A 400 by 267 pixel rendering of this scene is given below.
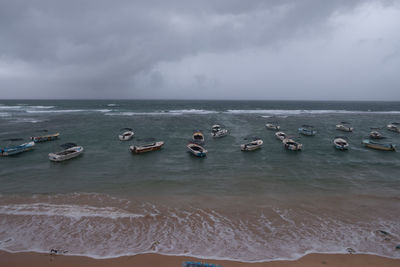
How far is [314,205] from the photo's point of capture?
61.4ft

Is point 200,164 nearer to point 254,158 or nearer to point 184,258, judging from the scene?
point 254,158

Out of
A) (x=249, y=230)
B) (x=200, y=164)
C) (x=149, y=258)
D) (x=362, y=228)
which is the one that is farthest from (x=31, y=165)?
(x=362, y=228)

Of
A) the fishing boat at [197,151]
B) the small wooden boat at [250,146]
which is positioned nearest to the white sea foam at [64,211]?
the fishing boat at [197,151]

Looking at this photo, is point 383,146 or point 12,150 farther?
point 383,146

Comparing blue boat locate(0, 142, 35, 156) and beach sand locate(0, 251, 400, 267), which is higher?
blue boat locate(0, 142, 35, 156)

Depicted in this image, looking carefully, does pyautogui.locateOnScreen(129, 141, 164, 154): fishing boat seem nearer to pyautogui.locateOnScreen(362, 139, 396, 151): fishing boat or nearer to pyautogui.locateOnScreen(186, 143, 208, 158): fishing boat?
pyautogui.locateOnScreen(186, 143, 208, 158): fishing boat

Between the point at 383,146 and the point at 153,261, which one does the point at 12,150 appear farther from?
the point at 383,146

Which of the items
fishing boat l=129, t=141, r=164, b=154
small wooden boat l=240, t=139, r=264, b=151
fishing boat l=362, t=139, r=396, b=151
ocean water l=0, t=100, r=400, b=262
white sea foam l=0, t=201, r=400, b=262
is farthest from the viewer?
fishing boat l=362, t=139, r=396, b=151

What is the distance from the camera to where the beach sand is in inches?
465

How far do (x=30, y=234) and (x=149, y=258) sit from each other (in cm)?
912

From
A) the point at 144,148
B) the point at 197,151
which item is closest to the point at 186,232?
the point at 197,151

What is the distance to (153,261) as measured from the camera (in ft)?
39.3

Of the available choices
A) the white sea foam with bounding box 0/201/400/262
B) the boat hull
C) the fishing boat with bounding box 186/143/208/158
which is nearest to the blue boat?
the boat hull

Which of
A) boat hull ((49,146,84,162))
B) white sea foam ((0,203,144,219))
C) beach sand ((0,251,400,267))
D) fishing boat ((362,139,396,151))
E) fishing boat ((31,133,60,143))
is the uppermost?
fishing boat ((362,139,396,151))
